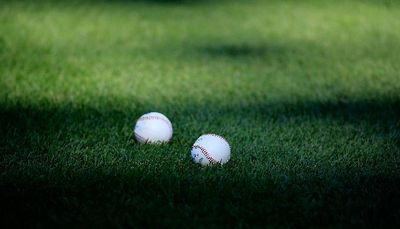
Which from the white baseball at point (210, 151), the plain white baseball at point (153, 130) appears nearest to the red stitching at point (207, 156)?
the white baseball at point (210, 151)

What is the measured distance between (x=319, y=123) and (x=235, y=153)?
3.51 ft

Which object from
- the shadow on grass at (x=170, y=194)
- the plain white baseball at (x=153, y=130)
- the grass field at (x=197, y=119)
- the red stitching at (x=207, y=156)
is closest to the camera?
the shadow on grass at (x=170, y=194)

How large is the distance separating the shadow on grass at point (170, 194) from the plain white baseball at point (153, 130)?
144 mm

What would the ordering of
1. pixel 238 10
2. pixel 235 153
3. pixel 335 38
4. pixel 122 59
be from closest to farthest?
1. pixel 235 153
2. pixel 122 59
3. pixel 335 38
4. pixel 238 10

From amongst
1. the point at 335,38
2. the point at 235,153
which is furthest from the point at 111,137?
the point at 335,38

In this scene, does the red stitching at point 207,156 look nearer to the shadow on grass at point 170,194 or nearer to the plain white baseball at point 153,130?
the shadow on grass at point 170,194

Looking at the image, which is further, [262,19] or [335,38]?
[262,19]

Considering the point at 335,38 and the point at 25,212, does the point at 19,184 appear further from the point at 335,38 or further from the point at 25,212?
the point at 335,38

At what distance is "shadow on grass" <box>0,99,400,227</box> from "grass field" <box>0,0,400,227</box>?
12 mm

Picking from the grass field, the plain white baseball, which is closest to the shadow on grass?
the grass field

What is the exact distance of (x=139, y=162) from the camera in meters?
3.40

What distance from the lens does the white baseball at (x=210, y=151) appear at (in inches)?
130

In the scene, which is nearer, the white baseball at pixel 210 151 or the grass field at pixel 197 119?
the grass field at pixel 197 119

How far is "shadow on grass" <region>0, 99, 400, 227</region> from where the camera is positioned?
2.63 meters
